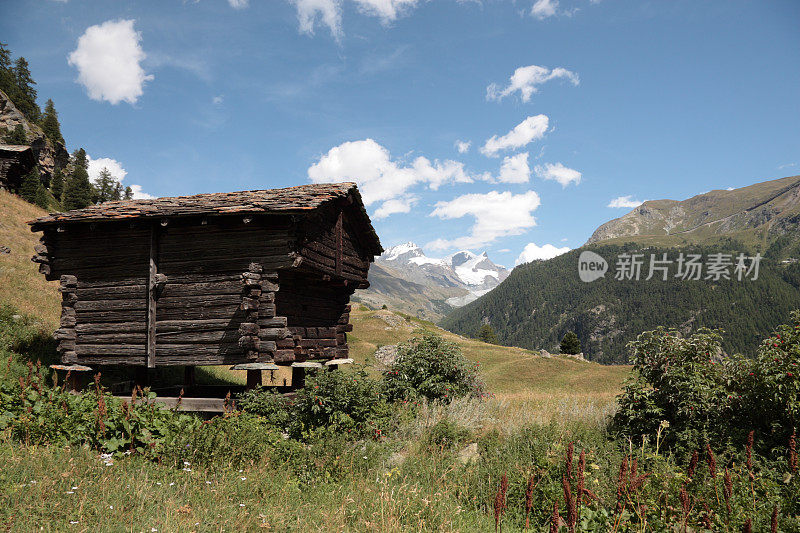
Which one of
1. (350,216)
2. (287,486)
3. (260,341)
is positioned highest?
(350,216)

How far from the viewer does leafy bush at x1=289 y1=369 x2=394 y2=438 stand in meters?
8.96

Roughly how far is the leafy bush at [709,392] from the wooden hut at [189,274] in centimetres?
793

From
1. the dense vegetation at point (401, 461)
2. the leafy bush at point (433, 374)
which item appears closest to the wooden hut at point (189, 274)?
the dense vegetation at point (401, 461)

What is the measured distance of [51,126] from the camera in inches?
2504

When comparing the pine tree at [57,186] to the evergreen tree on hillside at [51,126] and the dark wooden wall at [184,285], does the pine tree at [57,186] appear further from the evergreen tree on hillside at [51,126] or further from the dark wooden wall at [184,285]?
the dark wooden wall at [184,285]

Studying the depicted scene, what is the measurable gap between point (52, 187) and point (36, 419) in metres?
60.0

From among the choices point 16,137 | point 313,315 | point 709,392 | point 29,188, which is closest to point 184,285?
point 313,315

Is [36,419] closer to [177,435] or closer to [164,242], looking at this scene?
[177,435]

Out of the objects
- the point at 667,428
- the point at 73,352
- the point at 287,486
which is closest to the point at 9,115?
the point at 73,352

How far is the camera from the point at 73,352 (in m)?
12.0

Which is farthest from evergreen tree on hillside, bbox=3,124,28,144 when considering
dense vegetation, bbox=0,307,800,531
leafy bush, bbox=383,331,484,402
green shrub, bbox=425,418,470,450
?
green shrub, bbox=425,418,470,450

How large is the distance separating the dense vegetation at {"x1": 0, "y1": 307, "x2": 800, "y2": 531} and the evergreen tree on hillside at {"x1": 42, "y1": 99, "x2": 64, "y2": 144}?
7388 cm

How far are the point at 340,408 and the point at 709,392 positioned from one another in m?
7.00

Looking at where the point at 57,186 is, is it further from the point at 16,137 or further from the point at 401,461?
the point at 401,461
